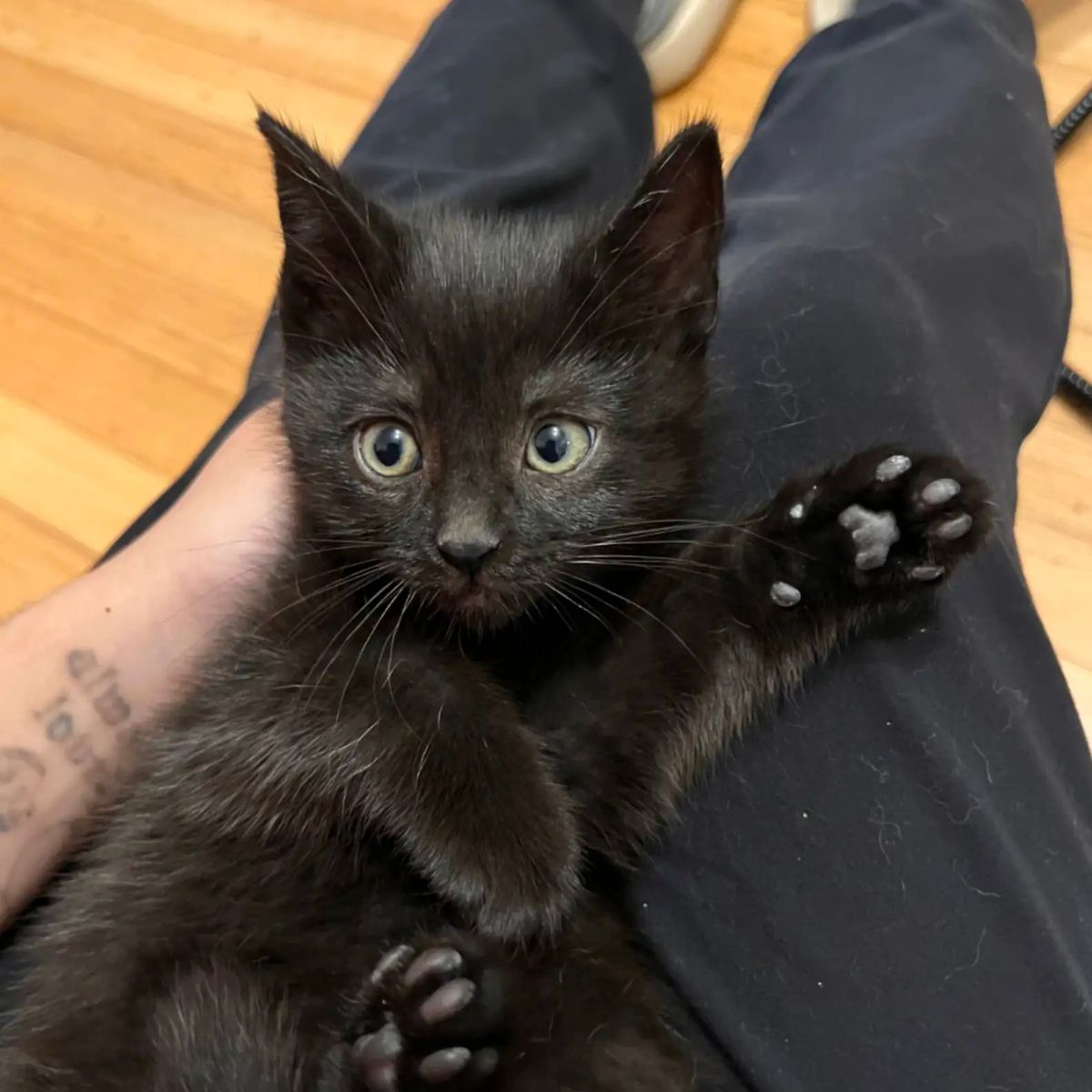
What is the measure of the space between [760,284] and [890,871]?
59 centimetres

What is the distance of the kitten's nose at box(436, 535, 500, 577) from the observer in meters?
0.78

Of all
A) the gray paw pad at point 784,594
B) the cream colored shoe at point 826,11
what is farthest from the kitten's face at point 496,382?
the cream colored shoe at point 826,11

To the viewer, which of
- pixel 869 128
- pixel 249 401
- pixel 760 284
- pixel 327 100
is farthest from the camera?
pixel 327 100

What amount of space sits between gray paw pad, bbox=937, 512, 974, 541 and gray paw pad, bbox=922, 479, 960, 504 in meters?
0.02

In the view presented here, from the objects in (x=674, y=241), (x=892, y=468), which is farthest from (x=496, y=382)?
(x=892, y=468)

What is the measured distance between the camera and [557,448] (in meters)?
0.84

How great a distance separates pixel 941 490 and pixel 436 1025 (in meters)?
0.56

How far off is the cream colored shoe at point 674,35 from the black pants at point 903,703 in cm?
64


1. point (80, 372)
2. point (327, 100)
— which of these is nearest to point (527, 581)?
point (80, 372)

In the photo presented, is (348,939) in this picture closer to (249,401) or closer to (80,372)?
(249,401)

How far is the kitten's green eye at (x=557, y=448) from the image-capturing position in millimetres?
838

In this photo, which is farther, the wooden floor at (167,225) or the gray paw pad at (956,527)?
the wooden floor at (167,225)

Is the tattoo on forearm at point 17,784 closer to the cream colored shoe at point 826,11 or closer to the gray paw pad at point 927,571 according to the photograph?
the gray paw pad at point 927,571

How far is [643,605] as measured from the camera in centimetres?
93
